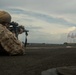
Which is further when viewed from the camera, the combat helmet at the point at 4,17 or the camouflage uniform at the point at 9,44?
the combat helmet at the point at 4,17

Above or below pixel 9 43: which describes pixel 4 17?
above

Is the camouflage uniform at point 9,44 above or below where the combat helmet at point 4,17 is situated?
below

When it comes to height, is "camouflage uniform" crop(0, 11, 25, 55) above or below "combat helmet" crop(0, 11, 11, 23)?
below

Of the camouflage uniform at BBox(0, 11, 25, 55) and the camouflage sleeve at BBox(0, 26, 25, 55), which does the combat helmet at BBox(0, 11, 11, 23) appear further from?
the camouflage sleeve at BBox(0, 26, 25, 55)

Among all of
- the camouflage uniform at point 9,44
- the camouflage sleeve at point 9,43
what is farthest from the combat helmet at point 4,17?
the camouflage sleeve at point 9,43

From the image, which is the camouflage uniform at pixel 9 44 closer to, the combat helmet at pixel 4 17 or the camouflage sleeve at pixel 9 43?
the camouflage sleeve at pixel 9 43

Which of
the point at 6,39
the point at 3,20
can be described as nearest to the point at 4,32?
the point at 6,39

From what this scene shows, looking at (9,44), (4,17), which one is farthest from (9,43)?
(4,17)

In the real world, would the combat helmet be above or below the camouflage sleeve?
above

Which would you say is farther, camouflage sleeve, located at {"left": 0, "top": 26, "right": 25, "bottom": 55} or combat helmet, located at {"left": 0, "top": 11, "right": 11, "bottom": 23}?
combat helmet, located at {"left": 0, "top": 11, "right": 11, "bottom": 23}

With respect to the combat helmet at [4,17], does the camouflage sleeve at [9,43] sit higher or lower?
lower

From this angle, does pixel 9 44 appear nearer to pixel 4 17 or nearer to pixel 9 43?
pixel 9 43

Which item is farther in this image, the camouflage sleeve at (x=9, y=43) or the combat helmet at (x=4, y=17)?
the combat helmet at (x=4, y=17)

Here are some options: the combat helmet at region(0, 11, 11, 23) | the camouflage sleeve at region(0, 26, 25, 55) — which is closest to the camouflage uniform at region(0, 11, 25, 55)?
the camouflage sleeve at region(0, 26, 25, 55)
